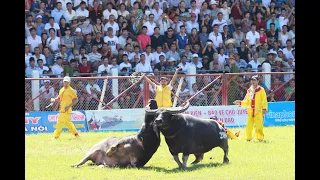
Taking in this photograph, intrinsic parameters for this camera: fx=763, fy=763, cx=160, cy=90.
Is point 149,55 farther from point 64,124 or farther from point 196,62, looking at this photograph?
point 64,124

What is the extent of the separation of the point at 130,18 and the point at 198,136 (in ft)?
34.7

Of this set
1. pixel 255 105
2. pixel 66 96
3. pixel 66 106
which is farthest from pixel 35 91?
pixel 255 105

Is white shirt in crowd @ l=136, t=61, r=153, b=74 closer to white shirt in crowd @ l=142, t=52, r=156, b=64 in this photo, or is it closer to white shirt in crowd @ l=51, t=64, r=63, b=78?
white shirt in crowd @ l=142, t=52, r=156, b=64

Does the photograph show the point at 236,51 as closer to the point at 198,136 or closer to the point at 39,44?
the point at 39,44

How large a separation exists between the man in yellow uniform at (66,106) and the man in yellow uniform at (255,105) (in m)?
4.38

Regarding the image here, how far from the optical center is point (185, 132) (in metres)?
14.6

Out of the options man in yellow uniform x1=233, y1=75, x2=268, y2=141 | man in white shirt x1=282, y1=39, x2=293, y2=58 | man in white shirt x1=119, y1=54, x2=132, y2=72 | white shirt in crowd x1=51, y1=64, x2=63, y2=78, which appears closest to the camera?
man in yellow uniform x1=233, y1=75, x2=268, y2=141

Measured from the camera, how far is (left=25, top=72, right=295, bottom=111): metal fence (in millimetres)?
21625

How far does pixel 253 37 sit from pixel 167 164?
11.5 metres

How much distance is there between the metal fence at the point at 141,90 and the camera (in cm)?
2162

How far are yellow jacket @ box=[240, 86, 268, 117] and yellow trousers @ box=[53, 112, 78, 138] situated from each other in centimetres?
442

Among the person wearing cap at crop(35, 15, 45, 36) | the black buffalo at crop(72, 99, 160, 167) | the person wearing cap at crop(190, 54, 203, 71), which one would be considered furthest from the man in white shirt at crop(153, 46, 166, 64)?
the black buffalo at crop(72, 99, 160, 167)

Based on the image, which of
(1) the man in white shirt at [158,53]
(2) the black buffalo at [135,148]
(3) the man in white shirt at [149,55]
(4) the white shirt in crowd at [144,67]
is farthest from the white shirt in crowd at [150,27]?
(2) the black buffalo at [135,148]
